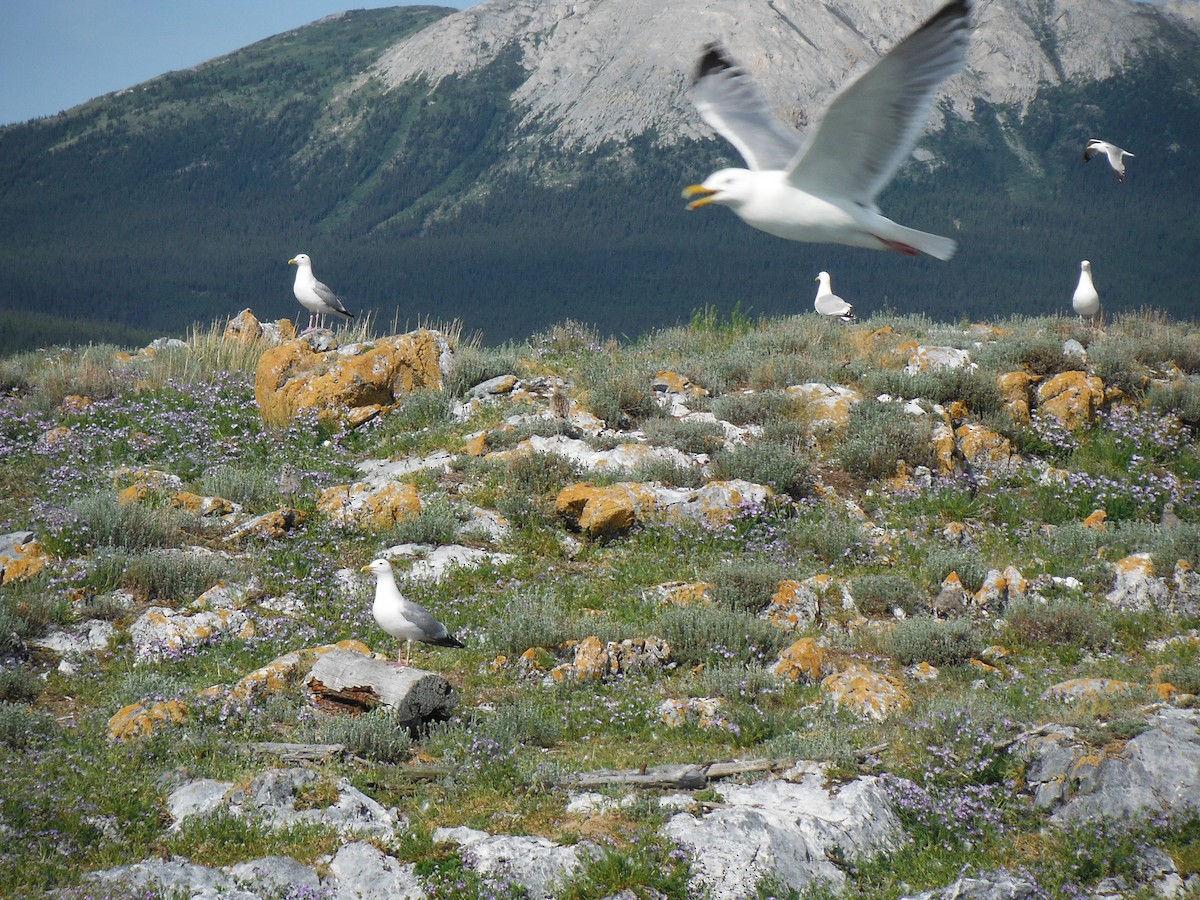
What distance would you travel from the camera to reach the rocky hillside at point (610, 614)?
5.48m

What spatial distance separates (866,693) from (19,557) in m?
6.64

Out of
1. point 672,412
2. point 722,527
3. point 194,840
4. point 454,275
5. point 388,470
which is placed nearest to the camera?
point 194,840

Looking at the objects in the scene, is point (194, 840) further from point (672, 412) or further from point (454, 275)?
point (454, 275)

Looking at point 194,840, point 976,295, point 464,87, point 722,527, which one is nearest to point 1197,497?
point 722,527

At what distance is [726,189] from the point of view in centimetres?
665

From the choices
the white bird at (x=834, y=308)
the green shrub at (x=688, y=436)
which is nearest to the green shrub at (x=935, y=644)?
the green shrub at (x=688, y=436)

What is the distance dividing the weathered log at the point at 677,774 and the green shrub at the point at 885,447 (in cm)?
616

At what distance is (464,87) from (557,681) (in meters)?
200

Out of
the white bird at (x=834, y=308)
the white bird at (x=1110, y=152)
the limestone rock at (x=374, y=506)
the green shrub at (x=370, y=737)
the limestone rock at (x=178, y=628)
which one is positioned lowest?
the green shrub at (x=370, y=737)

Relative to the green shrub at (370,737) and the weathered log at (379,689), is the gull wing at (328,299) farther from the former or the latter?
the green shrub at (370,737)

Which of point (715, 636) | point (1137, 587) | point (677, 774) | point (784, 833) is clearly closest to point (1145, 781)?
point (784, 833)

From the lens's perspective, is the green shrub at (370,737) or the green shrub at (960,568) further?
the green shrub at (960,568)

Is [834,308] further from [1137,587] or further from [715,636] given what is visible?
[715,636]

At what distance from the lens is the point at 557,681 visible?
7.75 m
